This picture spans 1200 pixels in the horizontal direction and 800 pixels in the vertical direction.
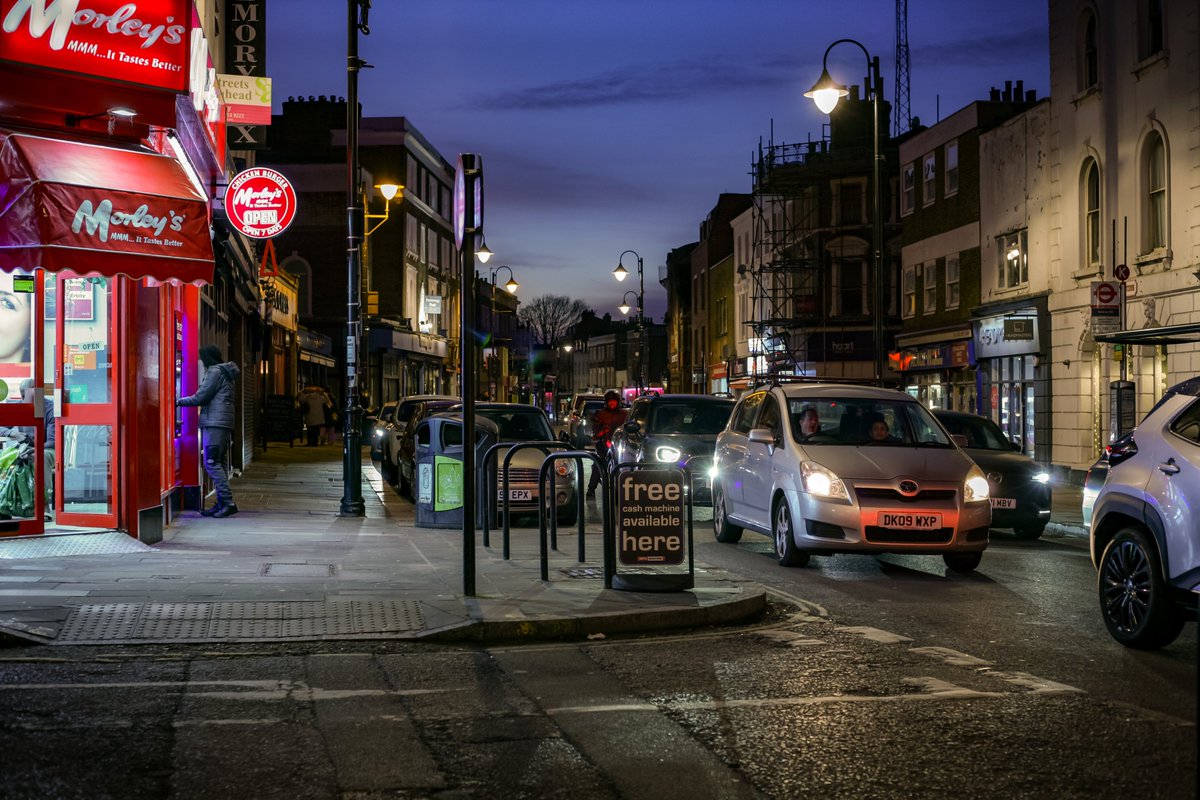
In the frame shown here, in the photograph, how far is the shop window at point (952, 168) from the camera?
35.1 meters

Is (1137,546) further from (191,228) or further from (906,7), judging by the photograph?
(906,7)

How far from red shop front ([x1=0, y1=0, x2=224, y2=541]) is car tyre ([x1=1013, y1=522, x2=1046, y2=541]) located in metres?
9.98

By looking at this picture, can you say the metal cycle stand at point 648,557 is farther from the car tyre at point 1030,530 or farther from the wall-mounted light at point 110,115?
the car tyre at point 1030,530

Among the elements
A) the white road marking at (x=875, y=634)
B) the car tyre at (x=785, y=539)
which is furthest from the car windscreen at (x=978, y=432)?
the white road marking at (x=875, y=634)

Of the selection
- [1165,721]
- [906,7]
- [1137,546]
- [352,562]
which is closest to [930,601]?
[1137,546]

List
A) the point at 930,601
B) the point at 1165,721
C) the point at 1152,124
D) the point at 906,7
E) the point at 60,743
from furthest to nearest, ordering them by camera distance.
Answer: the point at 906,7
the point at 1152,124
the point at 930,601
the point at 1165,721
the point at 60,743

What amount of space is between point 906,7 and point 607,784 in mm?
52302

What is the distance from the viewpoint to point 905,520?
11906 mm

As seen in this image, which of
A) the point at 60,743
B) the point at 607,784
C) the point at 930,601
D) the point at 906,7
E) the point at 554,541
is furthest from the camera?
the point at 906,7

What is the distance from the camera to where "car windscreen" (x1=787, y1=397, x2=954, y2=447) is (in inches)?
519

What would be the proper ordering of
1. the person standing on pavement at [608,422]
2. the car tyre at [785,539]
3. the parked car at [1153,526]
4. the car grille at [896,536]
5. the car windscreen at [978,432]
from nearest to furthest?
the parked car at [1153,526], the car grille at [896,536], the car tyre at [785,539], the car windscreen at [978,432], the person standing on pavement at [608,422]

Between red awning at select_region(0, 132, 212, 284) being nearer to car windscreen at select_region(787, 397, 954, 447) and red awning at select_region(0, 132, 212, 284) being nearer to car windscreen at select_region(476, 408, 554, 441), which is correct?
car windscreen at select_region(787, 397, 954, 447)

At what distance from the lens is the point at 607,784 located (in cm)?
521

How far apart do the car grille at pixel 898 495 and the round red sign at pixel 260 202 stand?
1065 centimetres
